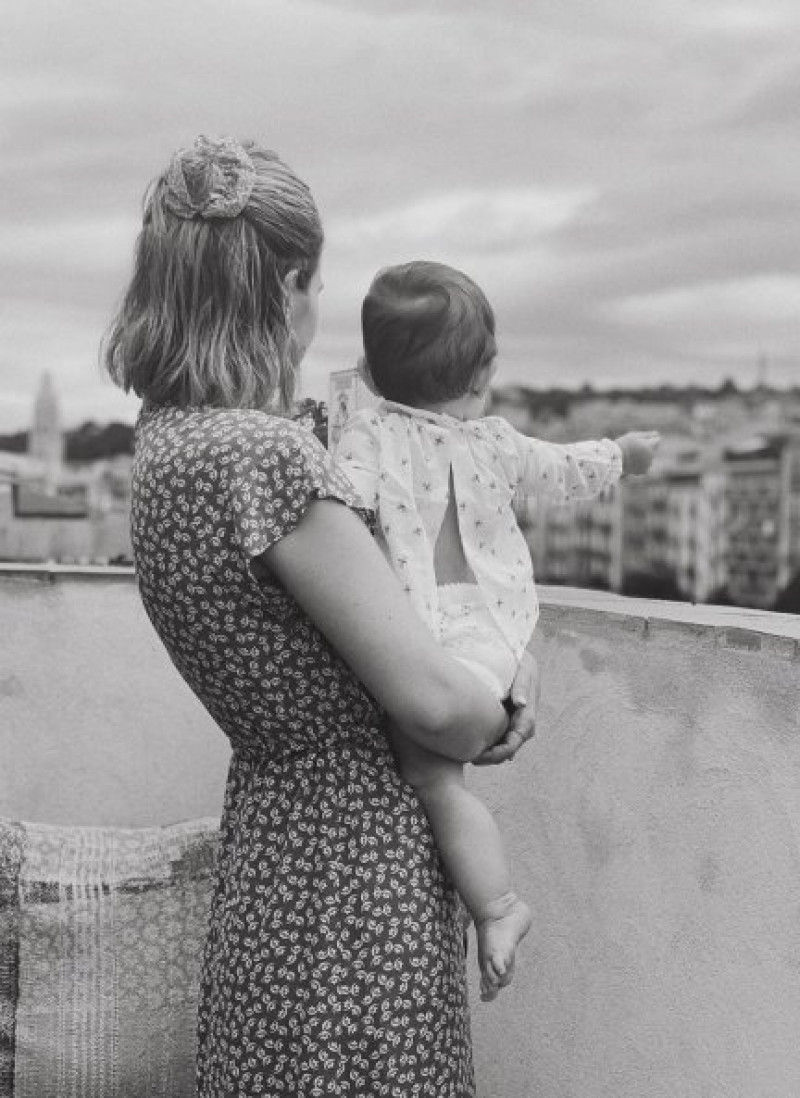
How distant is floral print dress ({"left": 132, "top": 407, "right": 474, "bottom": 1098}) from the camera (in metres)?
1.37

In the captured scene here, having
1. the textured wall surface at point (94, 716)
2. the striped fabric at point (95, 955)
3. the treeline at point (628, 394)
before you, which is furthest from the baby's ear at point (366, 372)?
the treeline at point (628, 394)

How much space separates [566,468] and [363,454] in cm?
33

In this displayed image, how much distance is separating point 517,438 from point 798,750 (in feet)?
1.86

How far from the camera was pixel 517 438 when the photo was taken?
2.06m

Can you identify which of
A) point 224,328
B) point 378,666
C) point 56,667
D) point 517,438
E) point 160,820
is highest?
point 224,328

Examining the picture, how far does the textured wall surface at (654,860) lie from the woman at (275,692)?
0.50 m

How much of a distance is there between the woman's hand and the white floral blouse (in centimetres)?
8

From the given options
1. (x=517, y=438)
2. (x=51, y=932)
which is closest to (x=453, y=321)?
(x=517, y=438)

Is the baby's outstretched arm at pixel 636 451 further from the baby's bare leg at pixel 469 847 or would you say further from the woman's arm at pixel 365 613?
the woman's arm at pixel 365 613

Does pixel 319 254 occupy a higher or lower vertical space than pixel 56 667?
higher

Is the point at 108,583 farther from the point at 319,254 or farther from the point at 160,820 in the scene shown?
the point at 319,254

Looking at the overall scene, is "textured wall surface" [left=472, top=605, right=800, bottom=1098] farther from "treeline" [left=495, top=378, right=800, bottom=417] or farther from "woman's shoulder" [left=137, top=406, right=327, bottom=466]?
"treeline" [left=495, top=378, right=800, bottom=417]

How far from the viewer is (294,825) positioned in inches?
56.0

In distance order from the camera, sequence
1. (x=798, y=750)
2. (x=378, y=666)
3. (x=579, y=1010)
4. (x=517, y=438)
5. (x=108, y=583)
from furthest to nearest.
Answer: (x=108, y=583) < (x=579, y=1010) < (x=517, y=438) < (x=798, y=750) < (x=378, y=666)
